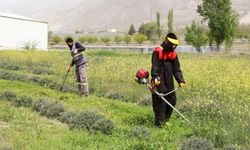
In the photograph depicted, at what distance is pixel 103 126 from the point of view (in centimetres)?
843

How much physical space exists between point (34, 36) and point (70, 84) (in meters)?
38.5

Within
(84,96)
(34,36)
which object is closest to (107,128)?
(84,96)

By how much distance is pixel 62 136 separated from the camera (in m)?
7.98

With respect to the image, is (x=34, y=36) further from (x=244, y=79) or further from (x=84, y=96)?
(x=244, y=79)

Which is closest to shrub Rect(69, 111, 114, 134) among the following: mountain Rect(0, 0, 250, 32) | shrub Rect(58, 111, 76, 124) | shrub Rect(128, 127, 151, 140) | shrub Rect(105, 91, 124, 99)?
shrub Rect(58, 111, 76, 124)

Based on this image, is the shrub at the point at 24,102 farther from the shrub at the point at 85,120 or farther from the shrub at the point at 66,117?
the shrub at the point at 85,120

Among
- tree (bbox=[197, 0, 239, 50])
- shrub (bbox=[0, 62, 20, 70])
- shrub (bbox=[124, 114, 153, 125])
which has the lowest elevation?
shrub (bbox=[124, 114, 153, 125])

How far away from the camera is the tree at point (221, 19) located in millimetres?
36969

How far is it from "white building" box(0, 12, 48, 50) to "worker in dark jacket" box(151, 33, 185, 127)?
39858 mm

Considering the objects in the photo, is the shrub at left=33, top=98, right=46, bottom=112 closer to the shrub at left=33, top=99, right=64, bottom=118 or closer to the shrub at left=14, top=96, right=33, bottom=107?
the shrub at left=33, top=99, right=64, bottom=118

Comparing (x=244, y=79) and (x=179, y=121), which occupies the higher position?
(x=244, y=79)

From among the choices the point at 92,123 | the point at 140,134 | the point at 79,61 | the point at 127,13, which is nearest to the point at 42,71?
the point at 79,61

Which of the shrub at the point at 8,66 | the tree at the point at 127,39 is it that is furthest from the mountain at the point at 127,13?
the shrub at the point at 8,66

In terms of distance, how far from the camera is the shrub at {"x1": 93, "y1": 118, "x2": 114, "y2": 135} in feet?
27.7
